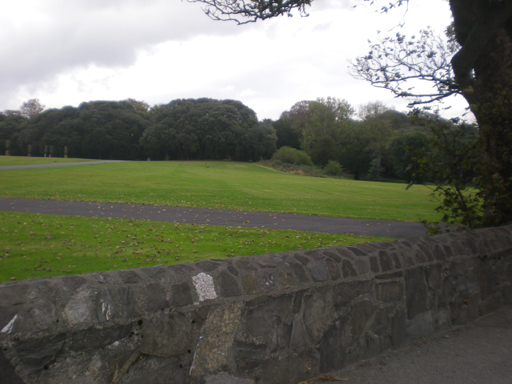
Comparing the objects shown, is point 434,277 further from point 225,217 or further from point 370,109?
point 370,109

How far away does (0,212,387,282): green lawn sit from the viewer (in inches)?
269

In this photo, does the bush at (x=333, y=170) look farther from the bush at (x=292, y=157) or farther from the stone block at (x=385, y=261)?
the stone block at (x=385, y=261)

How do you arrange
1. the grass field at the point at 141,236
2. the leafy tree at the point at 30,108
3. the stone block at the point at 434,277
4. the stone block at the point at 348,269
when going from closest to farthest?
the stone block at the point at 348,269 < the stone block at the point at 434,277 < the grass field at the point at 141,236 < the leafy tree at the point at 30,108

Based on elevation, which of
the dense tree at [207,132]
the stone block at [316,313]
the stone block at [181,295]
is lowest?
the stone block at [316,313]

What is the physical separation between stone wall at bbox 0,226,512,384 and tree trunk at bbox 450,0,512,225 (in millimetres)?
2674

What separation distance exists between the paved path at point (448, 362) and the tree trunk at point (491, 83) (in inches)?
107

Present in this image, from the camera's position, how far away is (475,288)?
15.5 ft

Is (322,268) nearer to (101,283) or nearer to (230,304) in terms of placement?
(230,304)

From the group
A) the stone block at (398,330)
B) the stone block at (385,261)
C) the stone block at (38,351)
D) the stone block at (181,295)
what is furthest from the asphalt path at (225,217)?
the stone block at (38,351)

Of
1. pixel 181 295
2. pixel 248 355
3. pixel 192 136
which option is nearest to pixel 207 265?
pixel 181 295

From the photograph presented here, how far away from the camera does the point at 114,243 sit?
8570mm

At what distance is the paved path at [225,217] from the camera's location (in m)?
12.0

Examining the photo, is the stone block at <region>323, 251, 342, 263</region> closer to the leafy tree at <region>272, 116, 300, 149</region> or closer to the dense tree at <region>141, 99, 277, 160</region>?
the dense tree at <region>141, 99, 277, 160</region>

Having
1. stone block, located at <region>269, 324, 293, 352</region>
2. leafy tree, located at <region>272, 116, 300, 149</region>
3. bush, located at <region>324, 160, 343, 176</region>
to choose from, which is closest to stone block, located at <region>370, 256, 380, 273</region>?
stone block, located at <region>269, 324, 293, 352</region>
